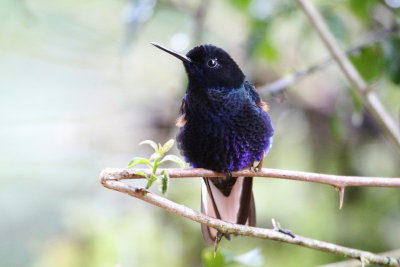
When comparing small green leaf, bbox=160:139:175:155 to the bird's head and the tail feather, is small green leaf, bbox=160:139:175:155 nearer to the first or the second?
the bird's head

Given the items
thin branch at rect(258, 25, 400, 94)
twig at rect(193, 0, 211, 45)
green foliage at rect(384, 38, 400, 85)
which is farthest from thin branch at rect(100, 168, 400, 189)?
twig at rect(193, 0, 211, 45)

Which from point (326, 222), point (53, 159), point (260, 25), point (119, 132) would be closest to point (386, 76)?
point (260, 25)

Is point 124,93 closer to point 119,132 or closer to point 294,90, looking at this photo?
point 119,132

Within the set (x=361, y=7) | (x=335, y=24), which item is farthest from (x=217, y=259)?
(x=361, y=7)

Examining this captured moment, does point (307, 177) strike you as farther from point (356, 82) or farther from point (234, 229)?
point (356, 82)

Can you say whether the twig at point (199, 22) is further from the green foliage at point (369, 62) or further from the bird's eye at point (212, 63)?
the green foliage at point (369, 62)

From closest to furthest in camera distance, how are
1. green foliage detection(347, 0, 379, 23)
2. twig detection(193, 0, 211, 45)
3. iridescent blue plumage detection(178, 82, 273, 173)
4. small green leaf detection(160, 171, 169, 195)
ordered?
small green leaf detection(160, 171, 169, 195) < iridescent blue plumage detection(178, 82, 273, 173) < green foliage detection(347, 0, 379, 23) < twig detection(193, 0, 211, 45)
